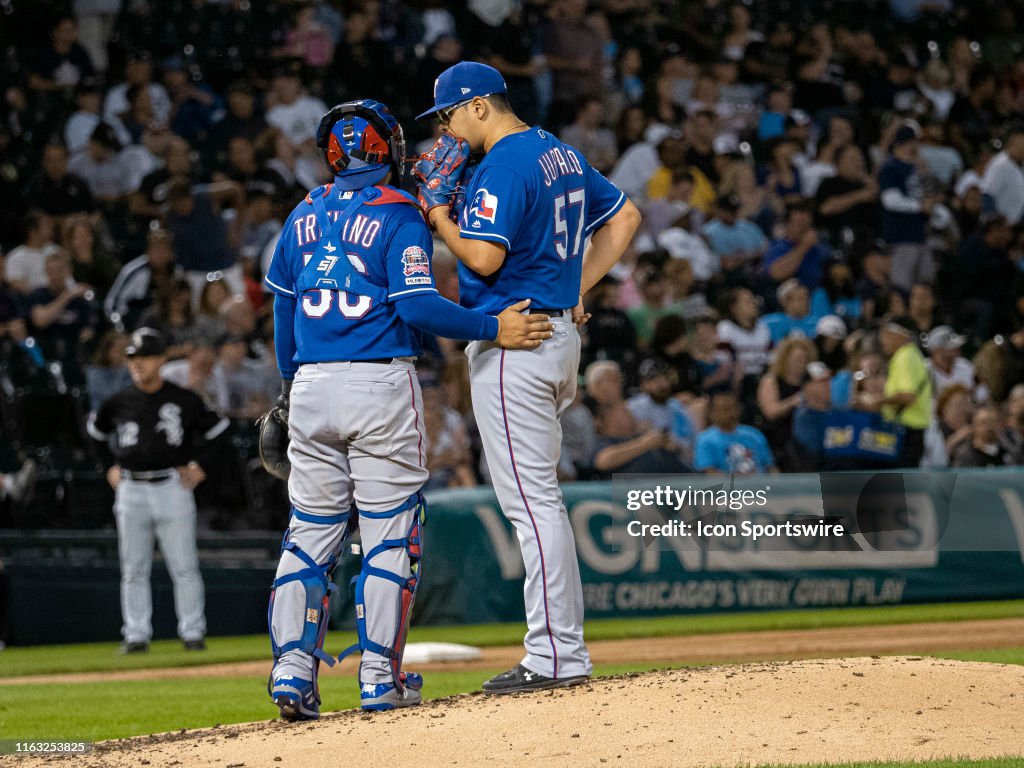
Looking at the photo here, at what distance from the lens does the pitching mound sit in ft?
15.2

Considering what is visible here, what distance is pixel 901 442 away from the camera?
12453 mm

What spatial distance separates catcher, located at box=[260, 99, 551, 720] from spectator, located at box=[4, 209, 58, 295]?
8772 mm

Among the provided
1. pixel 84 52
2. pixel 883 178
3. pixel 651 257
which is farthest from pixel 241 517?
pixel 883 178

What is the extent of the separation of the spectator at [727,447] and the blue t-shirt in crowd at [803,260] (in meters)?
4.13

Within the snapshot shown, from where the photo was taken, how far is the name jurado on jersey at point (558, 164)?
218 inches

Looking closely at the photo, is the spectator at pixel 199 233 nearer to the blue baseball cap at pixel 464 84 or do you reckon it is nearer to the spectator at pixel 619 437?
the spectator at pixel 619 437

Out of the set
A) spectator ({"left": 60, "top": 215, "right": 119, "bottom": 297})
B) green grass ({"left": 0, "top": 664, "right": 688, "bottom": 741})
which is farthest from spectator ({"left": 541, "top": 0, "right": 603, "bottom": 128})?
green grass ({"left": 0, "top": 664, "right": 688, "bottom": 741})

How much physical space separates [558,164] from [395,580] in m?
1.65

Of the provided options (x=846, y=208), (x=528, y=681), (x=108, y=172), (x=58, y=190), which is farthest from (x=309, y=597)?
(x=846, y=208)

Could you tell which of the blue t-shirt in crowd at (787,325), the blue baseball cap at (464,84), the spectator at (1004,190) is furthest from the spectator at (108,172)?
the blue baseball cap at (464,84)

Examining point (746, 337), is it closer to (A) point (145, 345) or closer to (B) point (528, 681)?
(A) point (145, 345)

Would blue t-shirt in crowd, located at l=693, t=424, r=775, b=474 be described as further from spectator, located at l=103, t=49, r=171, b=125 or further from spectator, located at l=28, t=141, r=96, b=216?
spectator, located at l=103, t=49, r=171, b=125

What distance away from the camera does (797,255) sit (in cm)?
1570

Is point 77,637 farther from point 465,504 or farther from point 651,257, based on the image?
point 651,257
